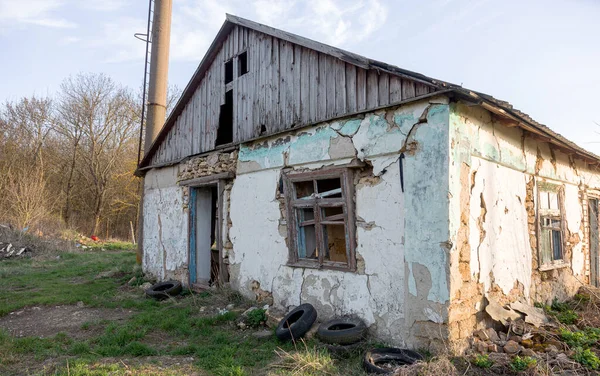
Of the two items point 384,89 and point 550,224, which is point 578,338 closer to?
point 550,224

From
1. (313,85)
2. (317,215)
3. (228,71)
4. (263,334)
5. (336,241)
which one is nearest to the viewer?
(263,334)

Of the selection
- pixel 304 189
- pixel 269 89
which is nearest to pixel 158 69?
pixel 269 89

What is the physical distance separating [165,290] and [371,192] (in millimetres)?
5320

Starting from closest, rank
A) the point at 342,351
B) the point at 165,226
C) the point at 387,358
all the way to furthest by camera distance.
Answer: the point at 387,358
the point at 342,351
the point at 165,226

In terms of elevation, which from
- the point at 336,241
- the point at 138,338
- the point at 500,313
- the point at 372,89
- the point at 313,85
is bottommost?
the point at 138,338

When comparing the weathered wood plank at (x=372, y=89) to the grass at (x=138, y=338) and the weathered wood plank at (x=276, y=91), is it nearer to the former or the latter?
the weathered wood plank at (x=276, y=91)

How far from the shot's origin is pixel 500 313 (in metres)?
5.15

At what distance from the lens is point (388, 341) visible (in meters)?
4.96

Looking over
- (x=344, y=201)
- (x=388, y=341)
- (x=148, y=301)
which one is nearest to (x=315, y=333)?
(x=388, y=341)

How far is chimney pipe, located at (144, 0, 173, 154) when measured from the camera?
12244 mm

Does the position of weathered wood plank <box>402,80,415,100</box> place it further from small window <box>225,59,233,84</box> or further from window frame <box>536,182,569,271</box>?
small window <box>225,59,233,84</box>

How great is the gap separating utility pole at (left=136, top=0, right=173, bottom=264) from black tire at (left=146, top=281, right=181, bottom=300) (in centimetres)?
417

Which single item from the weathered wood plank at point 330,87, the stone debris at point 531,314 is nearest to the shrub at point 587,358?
the stone debris at point 531,314

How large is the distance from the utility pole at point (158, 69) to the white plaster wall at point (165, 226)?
1611 millimetres
